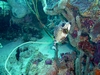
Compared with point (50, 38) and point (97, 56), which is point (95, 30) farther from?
point (50, 38)

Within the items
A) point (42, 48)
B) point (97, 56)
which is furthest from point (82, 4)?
point (42, 48)

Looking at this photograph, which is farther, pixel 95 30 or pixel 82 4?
pixel 82 4

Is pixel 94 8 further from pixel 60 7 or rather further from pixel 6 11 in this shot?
pixel 6 11

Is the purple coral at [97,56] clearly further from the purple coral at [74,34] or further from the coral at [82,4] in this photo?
the coral at [82,4]

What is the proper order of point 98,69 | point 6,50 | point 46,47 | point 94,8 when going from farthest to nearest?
point 6,50
point 46,47
point 94,8
point 98,69

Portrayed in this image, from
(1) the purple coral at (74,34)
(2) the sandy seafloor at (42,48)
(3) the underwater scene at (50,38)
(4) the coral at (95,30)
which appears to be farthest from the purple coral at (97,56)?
(2) the sandy seafloor at (42,48)

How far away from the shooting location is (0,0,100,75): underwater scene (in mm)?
4090

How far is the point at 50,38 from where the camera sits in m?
6.62

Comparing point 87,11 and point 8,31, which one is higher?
point 87,11

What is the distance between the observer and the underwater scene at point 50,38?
4.09m

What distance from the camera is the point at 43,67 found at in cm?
465

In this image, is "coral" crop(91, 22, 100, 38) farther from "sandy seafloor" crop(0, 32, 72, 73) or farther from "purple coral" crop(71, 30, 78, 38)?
"sandy seafloor" crop(0, 32, 72, 73)

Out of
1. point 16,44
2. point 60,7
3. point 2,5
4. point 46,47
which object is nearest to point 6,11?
point 2,5

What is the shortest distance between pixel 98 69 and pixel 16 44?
3.97 m
